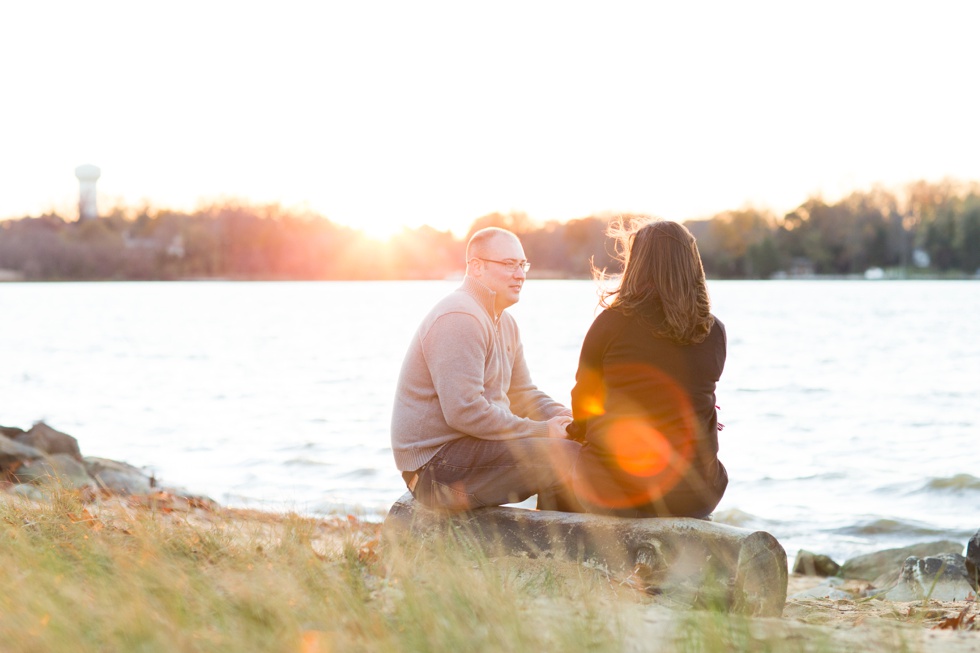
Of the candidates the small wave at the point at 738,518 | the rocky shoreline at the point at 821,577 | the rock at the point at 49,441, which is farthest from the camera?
the rock at the point at 49,441

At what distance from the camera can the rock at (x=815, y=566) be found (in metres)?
8.04

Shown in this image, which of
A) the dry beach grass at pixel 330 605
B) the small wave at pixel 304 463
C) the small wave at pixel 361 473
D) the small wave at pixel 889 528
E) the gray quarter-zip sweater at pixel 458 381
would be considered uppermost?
the gray quarter-zip sweater at pixel 458 381

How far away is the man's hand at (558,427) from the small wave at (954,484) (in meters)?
8.10

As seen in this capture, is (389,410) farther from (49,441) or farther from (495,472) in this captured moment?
(495,472)

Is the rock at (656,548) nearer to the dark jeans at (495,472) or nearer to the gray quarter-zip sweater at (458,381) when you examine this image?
the dark jeans at (495,472)

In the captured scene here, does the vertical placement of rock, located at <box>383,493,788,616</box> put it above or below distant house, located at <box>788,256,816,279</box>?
below

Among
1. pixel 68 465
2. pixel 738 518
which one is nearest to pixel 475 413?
pixel 738 518

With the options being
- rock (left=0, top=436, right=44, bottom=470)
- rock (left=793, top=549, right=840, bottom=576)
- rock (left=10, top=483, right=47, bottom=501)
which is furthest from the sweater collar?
rock (left=0, top=436, right=44, bottom=470)

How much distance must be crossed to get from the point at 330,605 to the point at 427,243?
313 ft

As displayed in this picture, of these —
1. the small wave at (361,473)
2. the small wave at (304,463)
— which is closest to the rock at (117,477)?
the small wave at (304,463)

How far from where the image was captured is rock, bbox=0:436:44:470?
31.5 feet

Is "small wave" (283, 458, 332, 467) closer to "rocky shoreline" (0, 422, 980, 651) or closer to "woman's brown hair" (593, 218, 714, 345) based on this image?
"rocky shoreline" (0, 422, 980, 651)

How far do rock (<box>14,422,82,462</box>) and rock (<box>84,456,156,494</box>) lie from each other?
39cm

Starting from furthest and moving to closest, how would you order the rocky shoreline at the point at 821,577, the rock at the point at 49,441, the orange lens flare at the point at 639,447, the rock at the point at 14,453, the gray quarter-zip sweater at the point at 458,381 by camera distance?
the rock at the point at 49,441, the rock at the point at 14,453, the gray quarter-zip sweater at the point at 458,381, the orange lens flare at the point at 639,447, the rocky shoreline at the point at 821,577
